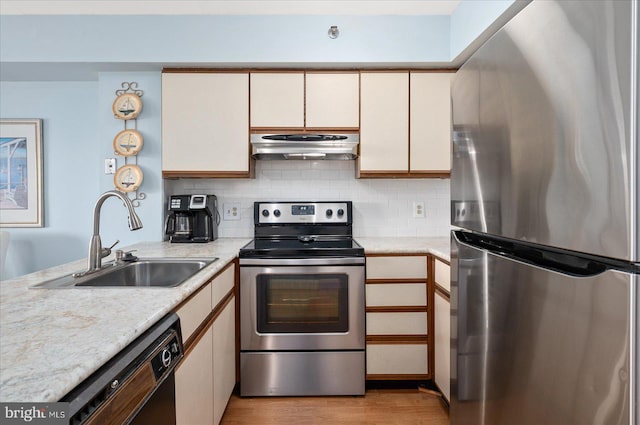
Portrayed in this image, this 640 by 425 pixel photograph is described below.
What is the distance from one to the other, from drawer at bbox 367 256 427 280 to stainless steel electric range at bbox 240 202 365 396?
118 millimetres

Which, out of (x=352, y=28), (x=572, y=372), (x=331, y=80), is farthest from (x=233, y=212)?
(x=572, y=372)

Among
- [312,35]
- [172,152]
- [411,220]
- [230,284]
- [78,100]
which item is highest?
[312,35]

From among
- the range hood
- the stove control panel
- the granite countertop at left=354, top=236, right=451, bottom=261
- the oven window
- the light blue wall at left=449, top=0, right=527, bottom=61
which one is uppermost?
the light blue wall at left=449, top=0, right=527, bottom=61

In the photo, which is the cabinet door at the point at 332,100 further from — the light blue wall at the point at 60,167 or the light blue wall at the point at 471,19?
the light blue wall at the point at 60,167

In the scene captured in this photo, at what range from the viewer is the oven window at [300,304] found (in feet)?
7.02

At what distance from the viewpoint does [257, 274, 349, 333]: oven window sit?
214 cm

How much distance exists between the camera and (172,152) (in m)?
2.42

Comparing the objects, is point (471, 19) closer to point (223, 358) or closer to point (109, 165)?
point (223, 358)

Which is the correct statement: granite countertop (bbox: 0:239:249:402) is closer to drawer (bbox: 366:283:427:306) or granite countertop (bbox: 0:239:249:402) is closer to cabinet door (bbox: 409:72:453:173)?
drawer (bbox: 366:283:427:306)

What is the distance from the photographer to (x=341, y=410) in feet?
6.66

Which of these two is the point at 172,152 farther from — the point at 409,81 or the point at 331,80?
the point at 409,81

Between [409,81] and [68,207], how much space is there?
2.80m

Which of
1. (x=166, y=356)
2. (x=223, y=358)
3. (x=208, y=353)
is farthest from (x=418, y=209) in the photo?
(x=166, y=356)

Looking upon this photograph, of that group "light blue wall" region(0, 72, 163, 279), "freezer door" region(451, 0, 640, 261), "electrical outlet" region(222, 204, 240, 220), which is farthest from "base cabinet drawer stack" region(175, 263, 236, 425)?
"light blue wall" region(0, 72, 163, 279)
